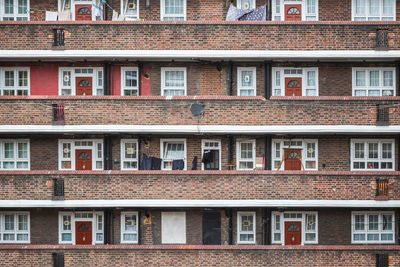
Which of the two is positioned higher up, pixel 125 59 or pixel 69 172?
pixel 125 59

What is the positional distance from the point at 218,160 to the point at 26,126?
7115mm

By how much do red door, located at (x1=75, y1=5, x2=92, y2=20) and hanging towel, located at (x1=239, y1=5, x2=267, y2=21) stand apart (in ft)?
19.7

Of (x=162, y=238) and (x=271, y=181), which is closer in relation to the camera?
(x=271, y=181)

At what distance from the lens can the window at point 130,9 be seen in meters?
19.6

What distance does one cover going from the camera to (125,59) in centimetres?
1875

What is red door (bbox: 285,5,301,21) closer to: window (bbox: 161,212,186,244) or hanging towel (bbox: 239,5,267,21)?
hanging towel (bbox: 239,5,267,21)

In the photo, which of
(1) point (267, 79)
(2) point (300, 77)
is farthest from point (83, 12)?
(2) point (300, 77)

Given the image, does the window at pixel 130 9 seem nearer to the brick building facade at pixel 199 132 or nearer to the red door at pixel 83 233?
the brick building facade at pixel 199 132

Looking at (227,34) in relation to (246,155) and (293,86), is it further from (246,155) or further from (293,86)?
(246,155)

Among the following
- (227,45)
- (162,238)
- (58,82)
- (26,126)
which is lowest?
(162,238)

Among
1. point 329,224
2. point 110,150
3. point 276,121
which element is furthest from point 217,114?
point 329,224

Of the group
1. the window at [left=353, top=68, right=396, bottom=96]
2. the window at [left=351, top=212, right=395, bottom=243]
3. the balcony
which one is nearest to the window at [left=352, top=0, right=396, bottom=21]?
the balcony

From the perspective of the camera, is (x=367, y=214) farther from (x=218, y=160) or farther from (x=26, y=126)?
(x=26, y=126)

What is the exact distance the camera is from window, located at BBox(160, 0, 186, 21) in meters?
19.5
